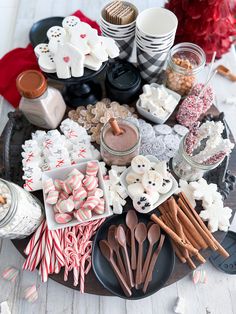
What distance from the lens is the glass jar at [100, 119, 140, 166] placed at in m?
0.81

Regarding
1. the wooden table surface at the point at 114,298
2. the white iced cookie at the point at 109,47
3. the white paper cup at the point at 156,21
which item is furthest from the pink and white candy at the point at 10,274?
the white paper cup at the point at 156,21

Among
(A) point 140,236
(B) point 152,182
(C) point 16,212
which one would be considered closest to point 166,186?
(B) point 152,182

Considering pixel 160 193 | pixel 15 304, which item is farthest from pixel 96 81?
pixel 15 304

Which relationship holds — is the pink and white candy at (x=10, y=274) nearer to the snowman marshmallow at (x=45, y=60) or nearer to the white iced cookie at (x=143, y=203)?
the white iced cookie at (x=143, y=203)

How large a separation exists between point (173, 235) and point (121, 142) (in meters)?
0.26

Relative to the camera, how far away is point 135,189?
78 centimetres

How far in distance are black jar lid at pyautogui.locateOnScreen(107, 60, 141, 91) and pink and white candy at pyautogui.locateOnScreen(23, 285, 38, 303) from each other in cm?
58

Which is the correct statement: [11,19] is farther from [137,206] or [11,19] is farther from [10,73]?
[137,206]

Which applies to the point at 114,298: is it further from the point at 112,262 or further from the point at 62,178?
the point at 62,178

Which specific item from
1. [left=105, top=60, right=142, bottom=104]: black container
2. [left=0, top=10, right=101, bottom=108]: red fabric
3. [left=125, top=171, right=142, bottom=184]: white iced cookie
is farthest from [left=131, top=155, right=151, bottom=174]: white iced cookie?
[left=0, top=10, right=101, bottom=108]: red fabric

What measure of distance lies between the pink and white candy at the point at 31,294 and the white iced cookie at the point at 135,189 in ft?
1.17

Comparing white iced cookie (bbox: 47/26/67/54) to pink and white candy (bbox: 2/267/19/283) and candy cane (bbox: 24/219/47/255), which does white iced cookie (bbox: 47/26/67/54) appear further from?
pink and white candy (bbox: 2/267/19/283)

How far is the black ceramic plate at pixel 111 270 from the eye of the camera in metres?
0.75

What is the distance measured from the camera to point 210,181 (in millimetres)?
875
